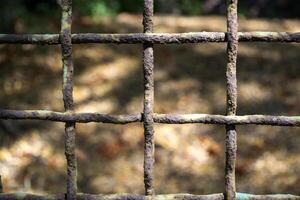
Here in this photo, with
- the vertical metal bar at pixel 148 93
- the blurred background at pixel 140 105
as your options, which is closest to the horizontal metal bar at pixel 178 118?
the vertical metal bar at pixel 148 93

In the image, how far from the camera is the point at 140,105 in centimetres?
389

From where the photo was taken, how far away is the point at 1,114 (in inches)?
62.9

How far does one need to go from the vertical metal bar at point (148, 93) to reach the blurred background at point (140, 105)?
1647 millimetres

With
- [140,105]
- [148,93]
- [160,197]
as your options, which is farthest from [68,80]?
[140,105]

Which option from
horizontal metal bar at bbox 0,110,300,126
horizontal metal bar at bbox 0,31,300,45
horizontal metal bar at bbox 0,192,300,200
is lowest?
horizontal metal bar at bbox 0,192,300,200

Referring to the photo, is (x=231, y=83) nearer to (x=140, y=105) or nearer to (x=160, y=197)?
(x=160, y=197)

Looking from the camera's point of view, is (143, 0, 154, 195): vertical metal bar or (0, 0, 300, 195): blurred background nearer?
(143, 0, 154, 195): vertical metal bar

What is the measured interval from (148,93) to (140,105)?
2.36 meters

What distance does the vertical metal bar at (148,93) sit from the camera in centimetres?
150

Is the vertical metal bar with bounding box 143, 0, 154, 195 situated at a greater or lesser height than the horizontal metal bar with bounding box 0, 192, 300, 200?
greater

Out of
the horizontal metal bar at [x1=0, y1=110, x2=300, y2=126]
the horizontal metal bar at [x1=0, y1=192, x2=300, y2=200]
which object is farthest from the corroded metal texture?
the horizontal metal bar at [x1=0, y1=110, x2=300, y2=126]

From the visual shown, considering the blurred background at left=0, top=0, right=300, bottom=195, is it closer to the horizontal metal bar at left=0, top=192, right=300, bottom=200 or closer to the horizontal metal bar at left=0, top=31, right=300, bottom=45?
the horizontal metal bar at left=0, top=192, right=300, bottom=200

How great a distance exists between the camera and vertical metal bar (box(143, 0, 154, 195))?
59.0 inches

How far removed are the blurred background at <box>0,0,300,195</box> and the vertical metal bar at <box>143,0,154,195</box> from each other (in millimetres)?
1647
